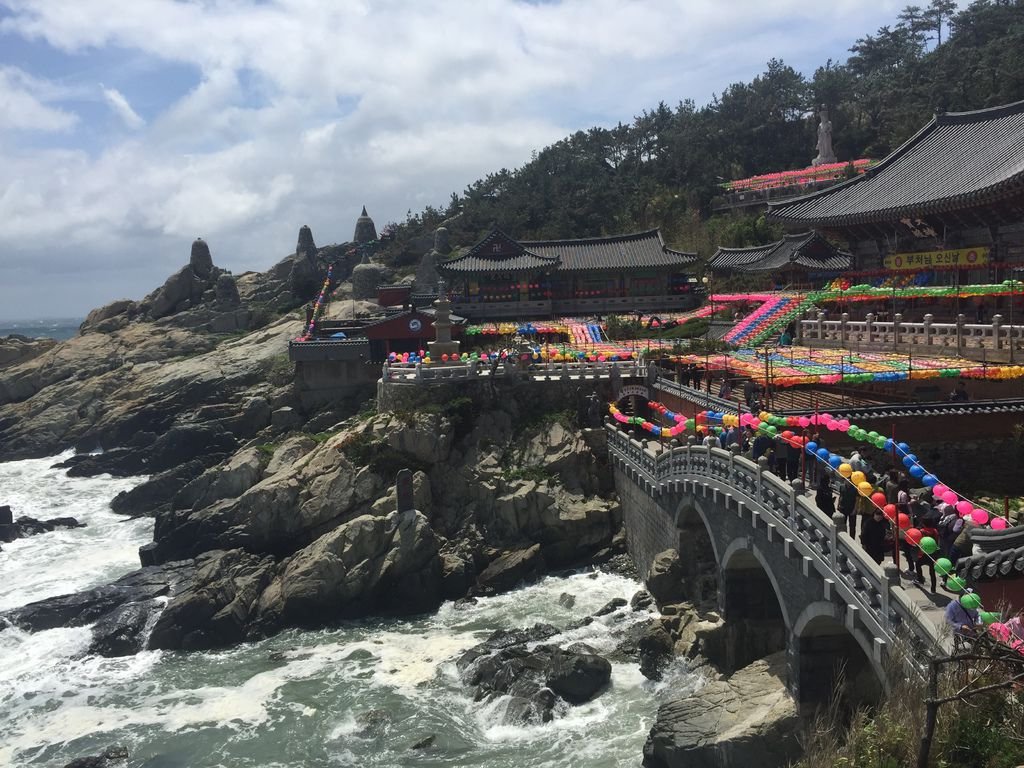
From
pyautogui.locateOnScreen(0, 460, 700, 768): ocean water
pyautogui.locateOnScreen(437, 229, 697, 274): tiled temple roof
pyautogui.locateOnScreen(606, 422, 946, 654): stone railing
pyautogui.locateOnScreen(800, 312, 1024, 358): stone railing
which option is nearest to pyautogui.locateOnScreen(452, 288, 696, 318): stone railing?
pyautogui.locateOnScreen(437, 229, 697, 274): tiled temple roof

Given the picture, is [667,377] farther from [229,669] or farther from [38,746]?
[38,746]

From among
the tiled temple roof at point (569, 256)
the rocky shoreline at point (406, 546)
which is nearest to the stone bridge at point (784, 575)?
the rocky shoreline at point (406, 546)

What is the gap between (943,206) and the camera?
3912cm

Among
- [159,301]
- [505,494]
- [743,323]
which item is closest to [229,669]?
[505,494]

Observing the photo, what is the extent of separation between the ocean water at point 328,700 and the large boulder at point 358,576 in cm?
83

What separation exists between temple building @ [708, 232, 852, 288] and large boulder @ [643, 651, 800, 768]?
3893cm

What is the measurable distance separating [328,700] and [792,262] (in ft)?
137

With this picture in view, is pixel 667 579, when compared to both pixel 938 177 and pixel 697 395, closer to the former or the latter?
pixel 697 395

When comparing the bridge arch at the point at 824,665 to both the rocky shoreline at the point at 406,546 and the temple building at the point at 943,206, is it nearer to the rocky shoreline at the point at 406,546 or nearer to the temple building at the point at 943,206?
the rocky shoreline at the point at 406,546

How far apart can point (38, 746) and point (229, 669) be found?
19.7 ft

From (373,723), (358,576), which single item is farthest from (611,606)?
(358,576)

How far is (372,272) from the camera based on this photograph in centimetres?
7800

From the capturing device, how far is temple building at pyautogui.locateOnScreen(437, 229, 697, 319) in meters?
61.4

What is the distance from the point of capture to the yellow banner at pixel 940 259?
129ft
